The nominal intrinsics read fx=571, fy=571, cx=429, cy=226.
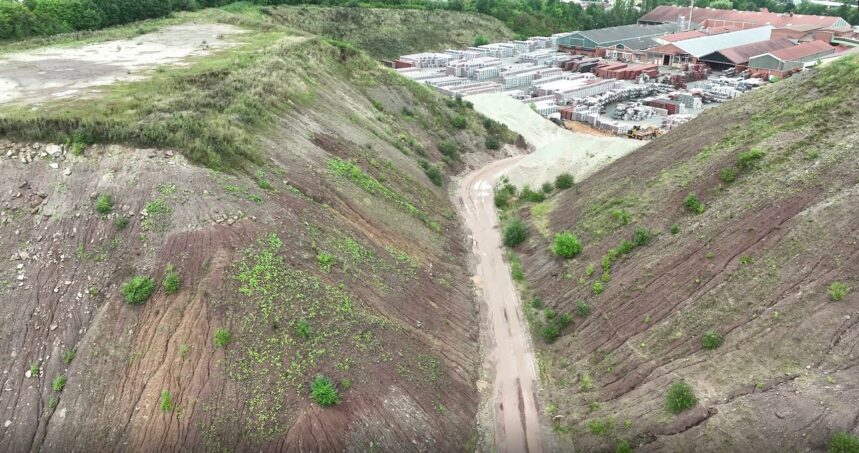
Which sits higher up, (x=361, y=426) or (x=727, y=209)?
(x=727, y=209)

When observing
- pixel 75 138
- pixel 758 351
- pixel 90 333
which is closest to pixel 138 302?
pixel 90 333

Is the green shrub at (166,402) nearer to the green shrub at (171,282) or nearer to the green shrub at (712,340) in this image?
the green shrub at (171,282)

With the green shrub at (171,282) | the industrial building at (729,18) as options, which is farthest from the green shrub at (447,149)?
the industrial building at (729,18)

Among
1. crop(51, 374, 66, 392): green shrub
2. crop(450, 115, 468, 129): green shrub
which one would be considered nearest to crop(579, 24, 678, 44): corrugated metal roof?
crop(450, 115, 468, 129): green shrub

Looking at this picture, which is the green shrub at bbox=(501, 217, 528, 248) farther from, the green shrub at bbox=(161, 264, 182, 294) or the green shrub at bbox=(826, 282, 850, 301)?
the green shrub at bbox=(161, 264, 182, 294)

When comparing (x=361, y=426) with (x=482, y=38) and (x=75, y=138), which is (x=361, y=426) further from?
(x=482, y=38)

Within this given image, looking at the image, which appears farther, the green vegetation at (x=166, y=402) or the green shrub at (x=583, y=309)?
the green shrub at (x=583, y=309)
